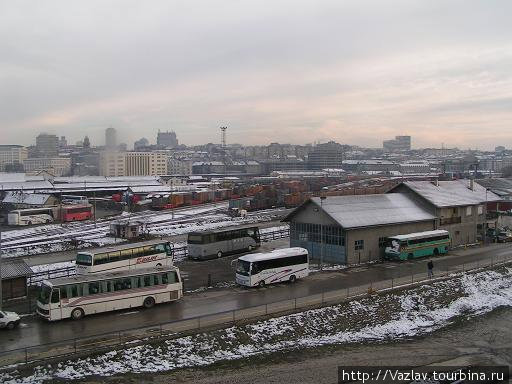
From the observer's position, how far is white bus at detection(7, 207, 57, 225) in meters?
58.3

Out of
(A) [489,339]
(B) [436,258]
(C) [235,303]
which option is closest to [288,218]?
(B) [436,258]

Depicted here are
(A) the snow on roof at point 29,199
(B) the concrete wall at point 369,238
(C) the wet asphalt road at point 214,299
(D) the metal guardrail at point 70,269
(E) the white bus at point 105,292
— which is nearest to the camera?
(C) the wet asphalt road at point 214,299

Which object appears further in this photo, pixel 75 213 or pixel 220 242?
pixel 75 213

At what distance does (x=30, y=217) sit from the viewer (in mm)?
59031

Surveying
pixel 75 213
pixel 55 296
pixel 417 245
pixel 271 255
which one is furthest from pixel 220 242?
pixel 75 213

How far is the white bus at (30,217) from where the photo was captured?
5831cm

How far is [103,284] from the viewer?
20.5 m

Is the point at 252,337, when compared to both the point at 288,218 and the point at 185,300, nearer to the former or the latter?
the point at 185,300

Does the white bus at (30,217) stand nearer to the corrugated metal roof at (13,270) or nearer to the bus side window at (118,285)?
the corrugated metal roof at (13,270)

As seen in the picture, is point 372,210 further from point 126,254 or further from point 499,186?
point 499,186

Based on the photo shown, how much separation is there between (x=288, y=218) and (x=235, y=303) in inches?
501

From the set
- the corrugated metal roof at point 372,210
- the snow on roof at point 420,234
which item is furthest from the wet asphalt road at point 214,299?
the corrugated metal roof at point 372,210

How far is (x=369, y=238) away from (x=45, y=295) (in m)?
19.0

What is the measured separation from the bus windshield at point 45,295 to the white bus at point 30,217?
4212 centimetres
